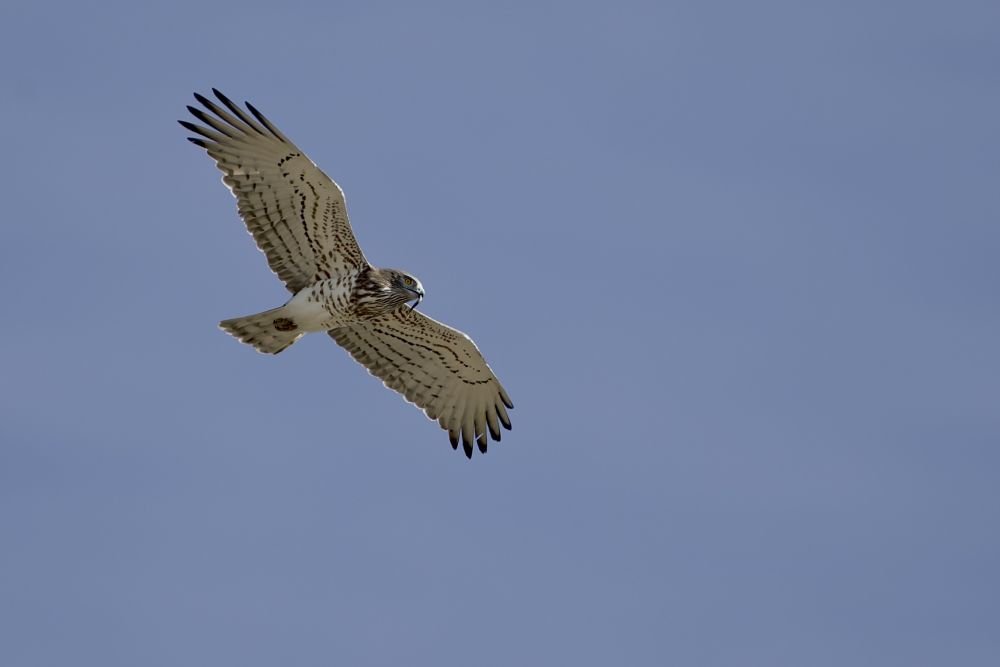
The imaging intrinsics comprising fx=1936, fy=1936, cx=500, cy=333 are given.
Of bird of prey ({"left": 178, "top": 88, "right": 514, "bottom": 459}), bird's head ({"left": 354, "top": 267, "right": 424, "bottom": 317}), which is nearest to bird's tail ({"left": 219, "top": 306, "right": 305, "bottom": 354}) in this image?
bird of prey ({"left": 178, "top": 88, "right": 514, "bottom": 459})

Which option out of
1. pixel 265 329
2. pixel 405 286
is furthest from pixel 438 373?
pixel 265 329

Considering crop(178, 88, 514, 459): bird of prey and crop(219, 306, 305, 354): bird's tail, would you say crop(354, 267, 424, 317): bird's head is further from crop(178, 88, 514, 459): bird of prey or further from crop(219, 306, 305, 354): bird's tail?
crop(219, 306, 305, 354): bird's tail

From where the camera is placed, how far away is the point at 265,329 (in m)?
21.0

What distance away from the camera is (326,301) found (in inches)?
826

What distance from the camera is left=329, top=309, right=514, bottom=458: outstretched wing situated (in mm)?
22078

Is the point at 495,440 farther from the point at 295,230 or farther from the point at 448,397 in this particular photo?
the point at 295,230

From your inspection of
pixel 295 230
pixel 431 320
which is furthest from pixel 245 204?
Answer: pixel 431 320

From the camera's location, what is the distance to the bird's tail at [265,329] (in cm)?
2095

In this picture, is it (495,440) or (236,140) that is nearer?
(236,140)

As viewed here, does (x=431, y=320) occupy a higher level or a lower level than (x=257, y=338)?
higher

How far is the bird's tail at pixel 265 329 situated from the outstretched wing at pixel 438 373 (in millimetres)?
1308

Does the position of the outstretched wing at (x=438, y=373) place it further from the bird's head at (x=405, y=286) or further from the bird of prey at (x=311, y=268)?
the bird's head at (x=405, y=286)

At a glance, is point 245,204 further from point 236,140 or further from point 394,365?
point 394,365

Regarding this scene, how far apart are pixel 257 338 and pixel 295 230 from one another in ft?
4.09
